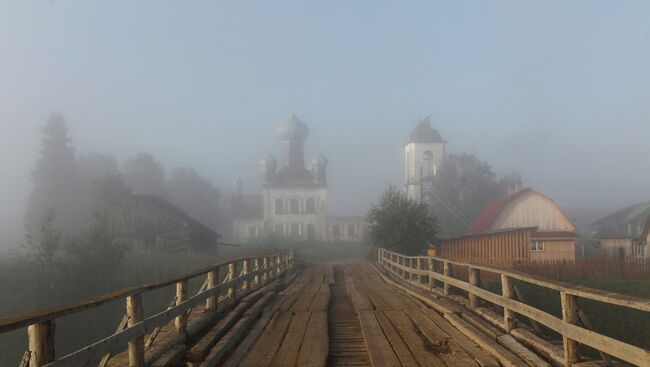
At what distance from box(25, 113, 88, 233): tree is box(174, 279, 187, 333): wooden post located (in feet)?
255

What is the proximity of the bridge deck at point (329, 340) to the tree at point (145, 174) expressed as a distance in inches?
3813

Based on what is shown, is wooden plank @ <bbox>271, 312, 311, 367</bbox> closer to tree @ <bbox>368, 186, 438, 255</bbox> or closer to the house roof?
tree @ <bbox>368, 186, 438, 255</bbox>

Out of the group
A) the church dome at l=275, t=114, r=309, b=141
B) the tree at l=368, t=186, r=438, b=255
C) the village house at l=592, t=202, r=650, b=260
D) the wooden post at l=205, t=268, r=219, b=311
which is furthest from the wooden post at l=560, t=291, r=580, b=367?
the church dome at l=275, t=114, r=309, b=141

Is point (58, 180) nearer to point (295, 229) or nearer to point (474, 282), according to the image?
point (295, 229)

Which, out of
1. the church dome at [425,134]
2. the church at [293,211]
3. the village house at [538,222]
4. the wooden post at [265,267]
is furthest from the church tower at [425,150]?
the wooden post at [265,267]

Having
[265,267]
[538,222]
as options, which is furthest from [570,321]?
[538,222]

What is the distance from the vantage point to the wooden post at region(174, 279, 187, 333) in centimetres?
841

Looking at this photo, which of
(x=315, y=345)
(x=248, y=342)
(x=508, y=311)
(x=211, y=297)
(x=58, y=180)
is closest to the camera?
(x=315, y=345)

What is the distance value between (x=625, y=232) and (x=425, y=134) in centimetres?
3199

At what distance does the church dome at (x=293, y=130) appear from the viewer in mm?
106875

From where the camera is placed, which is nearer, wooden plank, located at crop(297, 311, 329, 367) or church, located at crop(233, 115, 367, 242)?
wooden plank, located at crop(297, 311, 329, 367)

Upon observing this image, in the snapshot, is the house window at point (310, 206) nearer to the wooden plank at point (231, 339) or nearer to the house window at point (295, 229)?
the house window at point (295, 229)

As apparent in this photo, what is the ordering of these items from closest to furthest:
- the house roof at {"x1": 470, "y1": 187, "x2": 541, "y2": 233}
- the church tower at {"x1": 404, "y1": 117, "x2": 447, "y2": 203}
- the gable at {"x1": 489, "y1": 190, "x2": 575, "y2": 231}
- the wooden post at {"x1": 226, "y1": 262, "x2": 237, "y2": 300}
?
the wooden post at {"x1": 226, "y1": 262, "x2": 237, "y2": 300} → the gable at {"x1": 489, "y1": 190, "x2": 575, "y2": 231} → the house roof at {"x1": 470, "y1": 187, "x2": 541, "y2": 233} → the church tower at {"x1": 404, "y1": 117, "x2": 447, "y2": 203}

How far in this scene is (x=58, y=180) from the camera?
3342 inches
